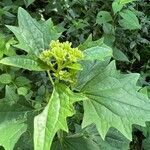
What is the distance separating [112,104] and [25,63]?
42cm

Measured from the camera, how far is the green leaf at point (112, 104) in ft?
6.45

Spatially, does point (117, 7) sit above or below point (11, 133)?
above

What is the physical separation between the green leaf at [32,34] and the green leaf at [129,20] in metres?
0.96

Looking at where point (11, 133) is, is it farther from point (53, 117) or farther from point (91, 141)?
point (91, 141)

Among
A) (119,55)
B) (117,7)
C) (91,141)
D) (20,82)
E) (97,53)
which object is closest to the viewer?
(97,53)

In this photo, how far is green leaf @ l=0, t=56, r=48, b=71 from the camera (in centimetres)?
193

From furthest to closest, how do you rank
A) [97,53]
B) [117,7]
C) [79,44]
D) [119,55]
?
[79,44] → [119,55] → [117,7] → [97,53]

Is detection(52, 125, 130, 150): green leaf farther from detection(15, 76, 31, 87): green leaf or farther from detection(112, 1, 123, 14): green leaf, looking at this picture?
detection(112, 1, 123, 14): green leaf

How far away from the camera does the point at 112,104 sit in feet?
6.56

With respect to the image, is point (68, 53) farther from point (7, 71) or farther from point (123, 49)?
point (123, 49)

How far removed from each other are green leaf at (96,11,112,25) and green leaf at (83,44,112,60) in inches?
39.3

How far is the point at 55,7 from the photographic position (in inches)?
137

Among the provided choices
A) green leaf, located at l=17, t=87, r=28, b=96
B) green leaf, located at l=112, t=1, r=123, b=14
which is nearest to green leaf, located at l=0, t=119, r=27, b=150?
green leaf, located at l=17, t=87, r=28, b=96

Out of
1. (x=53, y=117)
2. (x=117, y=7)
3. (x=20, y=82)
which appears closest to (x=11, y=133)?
(x=53, y=117)
